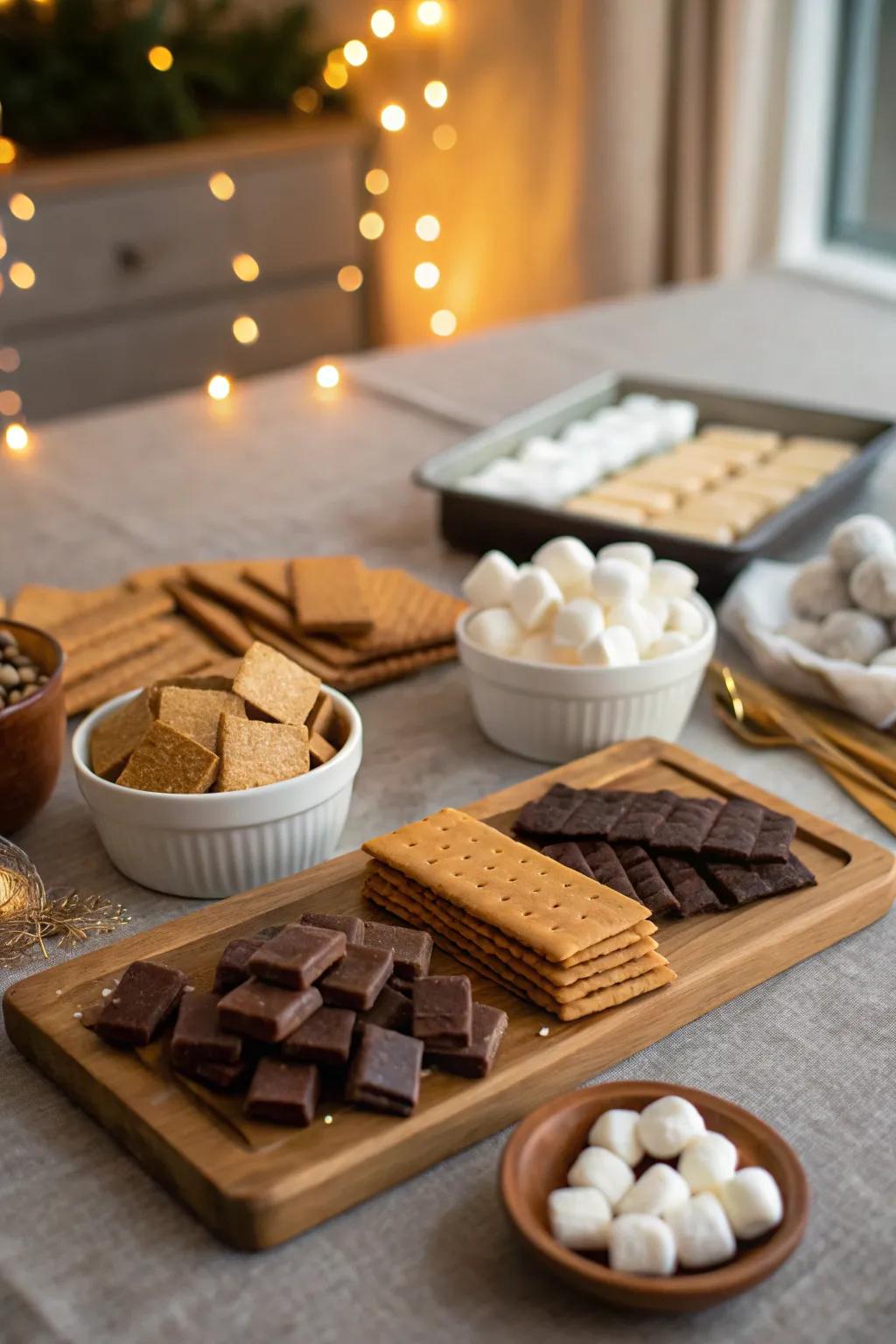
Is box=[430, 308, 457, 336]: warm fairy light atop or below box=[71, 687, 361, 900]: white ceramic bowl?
below

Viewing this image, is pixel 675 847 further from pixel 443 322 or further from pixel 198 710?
pixel 443 322

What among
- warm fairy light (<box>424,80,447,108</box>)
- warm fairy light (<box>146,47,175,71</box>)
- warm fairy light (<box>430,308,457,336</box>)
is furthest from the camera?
warm fairy light (<box>430,308,457,336</box>)

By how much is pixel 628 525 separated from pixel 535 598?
29 cm

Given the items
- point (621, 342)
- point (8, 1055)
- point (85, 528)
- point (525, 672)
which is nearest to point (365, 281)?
point (621, 342)

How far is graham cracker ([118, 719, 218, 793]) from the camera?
105cm

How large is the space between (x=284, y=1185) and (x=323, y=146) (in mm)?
3499

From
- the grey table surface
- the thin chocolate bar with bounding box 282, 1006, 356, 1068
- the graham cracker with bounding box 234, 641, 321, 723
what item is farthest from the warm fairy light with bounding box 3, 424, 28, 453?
the thin chocolate bar with bounding box 282, 1006, 356, 1068

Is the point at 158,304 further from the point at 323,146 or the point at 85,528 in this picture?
the point at 85,528

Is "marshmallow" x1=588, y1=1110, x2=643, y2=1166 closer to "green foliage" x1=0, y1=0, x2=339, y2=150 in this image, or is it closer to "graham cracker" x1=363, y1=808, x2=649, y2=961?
"graham cracker" x1=363, y1=808, x2=649, y2=961

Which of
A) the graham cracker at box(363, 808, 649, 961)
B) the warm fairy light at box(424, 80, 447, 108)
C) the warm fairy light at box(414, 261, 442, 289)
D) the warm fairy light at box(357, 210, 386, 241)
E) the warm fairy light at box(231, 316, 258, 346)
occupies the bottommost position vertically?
the warm fairy light at box(231, 316, 258, 346)

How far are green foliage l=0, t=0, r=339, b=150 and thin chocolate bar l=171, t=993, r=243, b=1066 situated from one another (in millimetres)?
3033

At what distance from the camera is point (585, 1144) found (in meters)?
0.82

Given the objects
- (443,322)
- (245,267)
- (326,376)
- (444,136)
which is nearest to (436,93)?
(444,136)

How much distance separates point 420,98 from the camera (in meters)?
4.04
